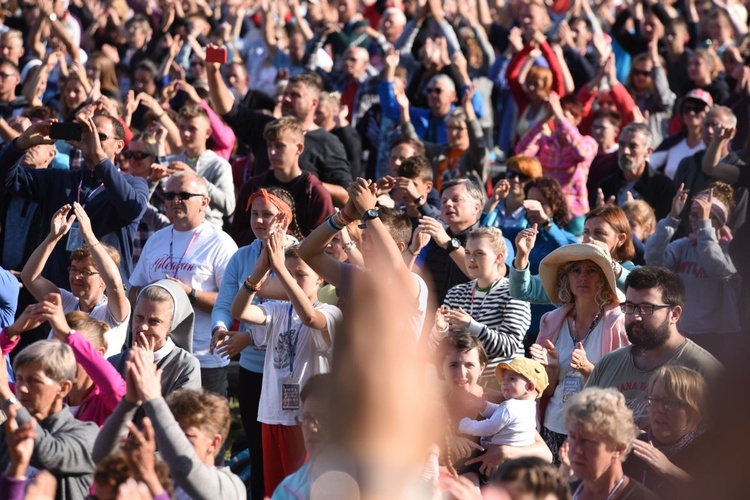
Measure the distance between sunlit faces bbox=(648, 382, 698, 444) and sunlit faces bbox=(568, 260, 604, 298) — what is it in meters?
1.32

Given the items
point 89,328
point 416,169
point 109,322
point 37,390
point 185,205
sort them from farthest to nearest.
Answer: point 416,169
point 185,205
point 109,322
point 89,328
point 37,390

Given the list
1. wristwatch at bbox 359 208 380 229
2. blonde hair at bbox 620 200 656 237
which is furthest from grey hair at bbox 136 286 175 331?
blonde hair at bbox 620 200 656 237

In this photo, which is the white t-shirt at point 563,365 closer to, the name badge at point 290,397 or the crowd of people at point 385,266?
the crowd of people at point 385,266

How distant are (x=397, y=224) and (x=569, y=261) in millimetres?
1092

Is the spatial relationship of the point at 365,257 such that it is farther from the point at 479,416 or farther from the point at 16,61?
the point at 16,61

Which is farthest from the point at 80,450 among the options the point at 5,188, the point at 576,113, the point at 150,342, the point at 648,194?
the point at 576,113

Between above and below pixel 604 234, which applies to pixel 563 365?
below

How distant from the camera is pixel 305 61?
13680 mm

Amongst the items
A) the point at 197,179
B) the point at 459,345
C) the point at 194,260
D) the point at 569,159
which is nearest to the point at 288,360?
the point at 459,345

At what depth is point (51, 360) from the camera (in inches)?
217

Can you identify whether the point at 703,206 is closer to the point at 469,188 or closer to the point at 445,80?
the point at 469,188

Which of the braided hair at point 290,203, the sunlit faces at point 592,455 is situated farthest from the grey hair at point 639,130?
the sunlit faces at point 592,455

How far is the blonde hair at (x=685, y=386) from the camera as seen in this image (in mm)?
5371

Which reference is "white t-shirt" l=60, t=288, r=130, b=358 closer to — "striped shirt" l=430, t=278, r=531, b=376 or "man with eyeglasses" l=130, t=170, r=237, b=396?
"man with eyeglasses" l=130, t=170, r=237, b=396
